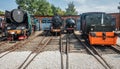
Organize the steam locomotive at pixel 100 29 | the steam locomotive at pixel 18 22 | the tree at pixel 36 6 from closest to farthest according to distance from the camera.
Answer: the steam locomotive at pixel 100 29
the steam locomotive at pixel 18 22
the tree at pixel 36 6

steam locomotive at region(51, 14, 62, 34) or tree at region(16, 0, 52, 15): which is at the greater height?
tree at region(16, 0, 52, 15)

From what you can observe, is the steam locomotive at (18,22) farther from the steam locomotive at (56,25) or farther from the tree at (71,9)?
the tree at (71,9)

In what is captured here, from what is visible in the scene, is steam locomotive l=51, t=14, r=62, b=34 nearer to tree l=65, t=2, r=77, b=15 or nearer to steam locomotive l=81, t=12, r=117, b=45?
steam locomotive l=81, t=12, r=117, b=45

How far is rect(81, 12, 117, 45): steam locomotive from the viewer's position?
16.0 metres

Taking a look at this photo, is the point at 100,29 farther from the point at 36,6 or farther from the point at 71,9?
the point at 71,9

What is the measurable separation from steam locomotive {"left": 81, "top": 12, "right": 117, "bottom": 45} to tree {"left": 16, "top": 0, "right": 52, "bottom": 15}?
70170 millimetres

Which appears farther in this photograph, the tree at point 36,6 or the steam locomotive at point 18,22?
the tree at point 36,6

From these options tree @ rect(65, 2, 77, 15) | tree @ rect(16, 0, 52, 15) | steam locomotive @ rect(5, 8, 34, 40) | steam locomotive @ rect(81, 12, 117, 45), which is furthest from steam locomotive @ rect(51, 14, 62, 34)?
tree @ rect(65, 2, 77, 15)

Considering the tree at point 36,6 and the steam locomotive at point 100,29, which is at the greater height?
the tree at point 36,6

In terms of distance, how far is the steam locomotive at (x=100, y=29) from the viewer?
52.4ft

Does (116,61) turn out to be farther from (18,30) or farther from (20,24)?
(20,24)

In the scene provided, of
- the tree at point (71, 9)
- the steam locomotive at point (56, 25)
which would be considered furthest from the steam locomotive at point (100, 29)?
the tree at point (71, 9)

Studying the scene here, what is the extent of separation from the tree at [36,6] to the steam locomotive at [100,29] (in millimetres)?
70170

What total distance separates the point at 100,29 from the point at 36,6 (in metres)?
73.6
